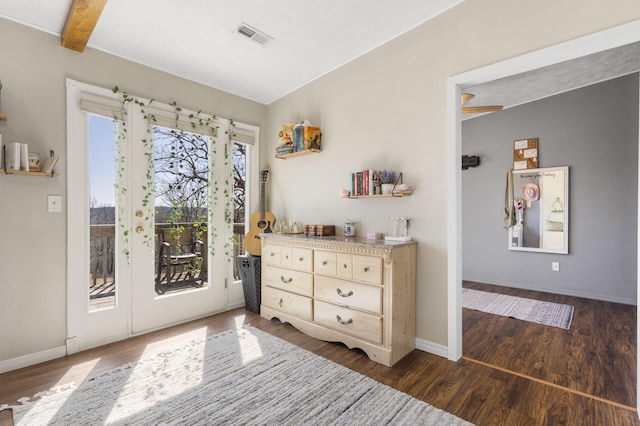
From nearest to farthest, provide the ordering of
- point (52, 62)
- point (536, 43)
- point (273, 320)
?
point (536, 43) < point (52, 62) < point (273, 320)

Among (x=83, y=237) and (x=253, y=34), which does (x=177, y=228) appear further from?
(x=253, y=34)

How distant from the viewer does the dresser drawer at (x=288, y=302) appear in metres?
2.90

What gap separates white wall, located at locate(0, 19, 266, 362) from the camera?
7.54 ft

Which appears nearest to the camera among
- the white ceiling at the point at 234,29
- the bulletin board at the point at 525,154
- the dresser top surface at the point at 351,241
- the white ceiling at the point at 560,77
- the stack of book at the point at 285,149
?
the white ceiling at the point at 234,29

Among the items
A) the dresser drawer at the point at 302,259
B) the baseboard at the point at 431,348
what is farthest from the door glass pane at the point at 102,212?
the baseboard at the point at 431,348

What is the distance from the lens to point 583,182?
4125 mm

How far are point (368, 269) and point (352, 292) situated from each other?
27cm

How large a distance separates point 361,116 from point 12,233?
10.0 feet

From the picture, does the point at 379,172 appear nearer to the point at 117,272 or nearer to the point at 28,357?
the point at 117,272

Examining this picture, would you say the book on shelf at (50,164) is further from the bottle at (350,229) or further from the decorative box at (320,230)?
the bottle at (350,229)

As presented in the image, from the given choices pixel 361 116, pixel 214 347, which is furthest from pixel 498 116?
pixel 214 347

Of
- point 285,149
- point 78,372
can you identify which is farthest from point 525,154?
point 78,372

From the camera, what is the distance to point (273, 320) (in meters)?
3.27

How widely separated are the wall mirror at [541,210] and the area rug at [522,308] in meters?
0.93
